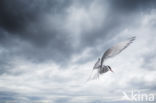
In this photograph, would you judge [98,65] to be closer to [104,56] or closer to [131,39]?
[104,56]

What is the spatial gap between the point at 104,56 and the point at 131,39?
10.7ft

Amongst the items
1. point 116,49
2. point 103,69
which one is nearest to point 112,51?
point 116,49

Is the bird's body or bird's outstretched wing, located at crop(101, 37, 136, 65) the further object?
the bird's body

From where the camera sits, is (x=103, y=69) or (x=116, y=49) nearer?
(x=116, y=49)

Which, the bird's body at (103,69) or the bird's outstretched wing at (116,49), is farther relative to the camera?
the bird's body at (103,69)

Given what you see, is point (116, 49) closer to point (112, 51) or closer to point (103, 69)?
point (112, 51)

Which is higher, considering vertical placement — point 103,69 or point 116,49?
point 116,49

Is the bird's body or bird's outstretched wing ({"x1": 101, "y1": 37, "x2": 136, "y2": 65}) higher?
bird's outstretched wing ({"x1": 101, "y1": 37, "x2": 136, "y2": 65})

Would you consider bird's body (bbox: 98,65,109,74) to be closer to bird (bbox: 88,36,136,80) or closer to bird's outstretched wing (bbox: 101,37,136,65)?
bird (bbox: 88,36,136,80)

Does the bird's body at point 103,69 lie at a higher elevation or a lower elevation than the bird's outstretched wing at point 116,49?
lower

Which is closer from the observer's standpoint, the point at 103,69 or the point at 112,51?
the point at 112,51

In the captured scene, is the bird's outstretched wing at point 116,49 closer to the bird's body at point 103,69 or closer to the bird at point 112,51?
the bird at point 112,51

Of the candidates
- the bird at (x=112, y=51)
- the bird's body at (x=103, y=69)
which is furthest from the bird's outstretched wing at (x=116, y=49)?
the bird's body at (x=103, y=69)

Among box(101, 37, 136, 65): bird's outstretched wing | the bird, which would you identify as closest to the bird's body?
the bird
